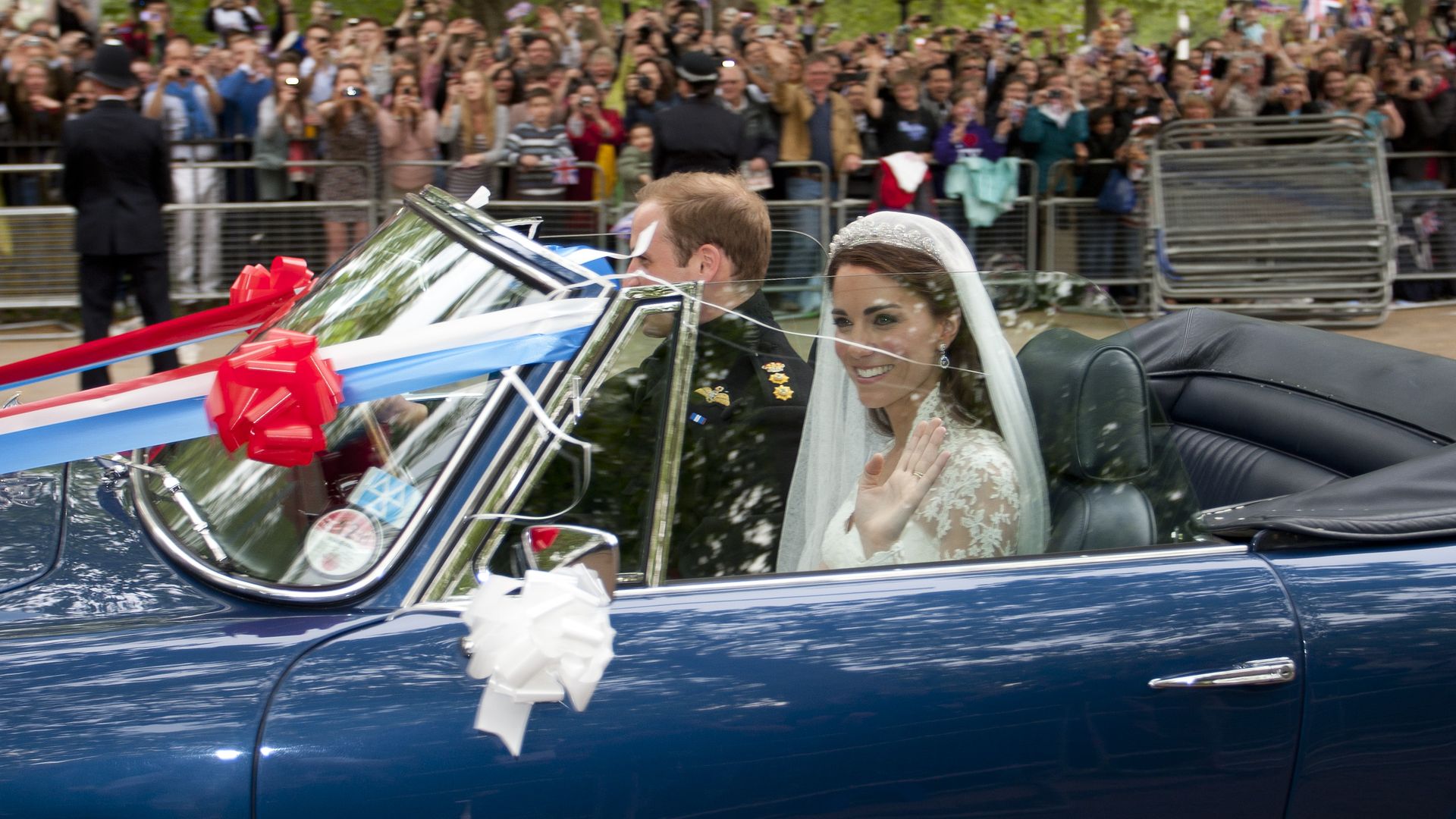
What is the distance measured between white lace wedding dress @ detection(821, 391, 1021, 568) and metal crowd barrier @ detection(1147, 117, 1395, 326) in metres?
7.37

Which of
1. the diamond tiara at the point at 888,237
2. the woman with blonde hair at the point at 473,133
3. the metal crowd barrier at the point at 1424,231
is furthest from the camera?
the metal crowd barrier at the point at 1424,231

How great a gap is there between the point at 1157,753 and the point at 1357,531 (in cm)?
54

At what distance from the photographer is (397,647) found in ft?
6.38

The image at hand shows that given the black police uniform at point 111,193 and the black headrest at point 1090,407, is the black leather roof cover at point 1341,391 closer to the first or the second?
the black headrest at point 1090,407

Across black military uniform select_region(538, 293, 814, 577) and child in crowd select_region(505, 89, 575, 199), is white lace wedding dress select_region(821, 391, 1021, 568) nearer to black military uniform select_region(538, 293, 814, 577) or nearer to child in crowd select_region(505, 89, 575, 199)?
black military uniform select_region(538, 293, 814, 577)

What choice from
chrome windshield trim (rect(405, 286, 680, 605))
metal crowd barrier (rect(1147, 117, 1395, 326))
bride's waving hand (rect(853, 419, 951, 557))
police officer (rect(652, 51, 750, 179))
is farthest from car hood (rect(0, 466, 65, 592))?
metal crowd barrier (rect(1147, 117, 1395, 326))

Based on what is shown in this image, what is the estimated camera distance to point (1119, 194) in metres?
9.72

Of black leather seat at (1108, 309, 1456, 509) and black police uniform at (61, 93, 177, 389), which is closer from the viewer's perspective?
black leather seat at (1108, 309, 1456, 509)

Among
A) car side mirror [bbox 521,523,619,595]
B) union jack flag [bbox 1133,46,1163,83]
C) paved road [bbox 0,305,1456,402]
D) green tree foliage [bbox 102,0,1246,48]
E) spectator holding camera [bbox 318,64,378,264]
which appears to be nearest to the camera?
car side mirror [bbox 521,523,619,595]

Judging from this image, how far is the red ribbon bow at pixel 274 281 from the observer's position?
3486mm

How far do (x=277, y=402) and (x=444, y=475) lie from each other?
278mm

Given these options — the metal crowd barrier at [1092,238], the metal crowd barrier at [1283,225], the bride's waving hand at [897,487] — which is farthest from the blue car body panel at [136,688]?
the metal crowd barrier at [1092,238]

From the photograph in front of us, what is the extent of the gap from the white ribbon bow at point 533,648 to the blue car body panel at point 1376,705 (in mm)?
1085

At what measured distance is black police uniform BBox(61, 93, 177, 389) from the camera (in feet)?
22.7
